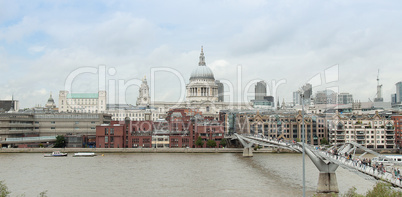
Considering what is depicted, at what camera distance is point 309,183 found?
91.4 feet

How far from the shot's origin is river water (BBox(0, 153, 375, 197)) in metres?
26.2

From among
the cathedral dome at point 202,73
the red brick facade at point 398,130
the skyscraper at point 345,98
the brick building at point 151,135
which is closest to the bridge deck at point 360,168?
the brick building at point 151,135

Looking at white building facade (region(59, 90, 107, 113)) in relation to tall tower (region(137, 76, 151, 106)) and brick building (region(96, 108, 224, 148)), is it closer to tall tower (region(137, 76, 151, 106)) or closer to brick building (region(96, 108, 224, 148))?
tall tower (region(137, 76, 151, 106))

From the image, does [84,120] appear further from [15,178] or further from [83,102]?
[83,102]

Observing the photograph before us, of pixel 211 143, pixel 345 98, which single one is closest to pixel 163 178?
pixel 211 143

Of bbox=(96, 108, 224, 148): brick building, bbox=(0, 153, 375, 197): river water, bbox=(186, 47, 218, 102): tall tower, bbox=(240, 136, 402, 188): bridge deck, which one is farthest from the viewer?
bbox=(186, 47, 218, 102): tall tower

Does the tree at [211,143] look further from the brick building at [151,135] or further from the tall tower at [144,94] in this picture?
the tall tower at [144,94]

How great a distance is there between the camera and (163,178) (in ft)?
102

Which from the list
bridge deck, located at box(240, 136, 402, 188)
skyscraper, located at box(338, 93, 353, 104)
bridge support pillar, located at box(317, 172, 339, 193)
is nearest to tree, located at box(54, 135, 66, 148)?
bridge deck, located at box(240, 136, 402, 188)

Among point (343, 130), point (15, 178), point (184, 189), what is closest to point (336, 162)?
point (184, 189)

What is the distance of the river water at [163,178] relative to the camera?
1030 inches

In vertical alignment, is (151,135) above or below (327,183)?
above

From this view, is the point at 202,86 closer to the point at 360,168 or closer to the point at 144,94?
the point at 144,94

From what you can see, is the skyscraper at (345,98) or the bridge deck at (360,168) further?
the skyscraper at (345,98)
